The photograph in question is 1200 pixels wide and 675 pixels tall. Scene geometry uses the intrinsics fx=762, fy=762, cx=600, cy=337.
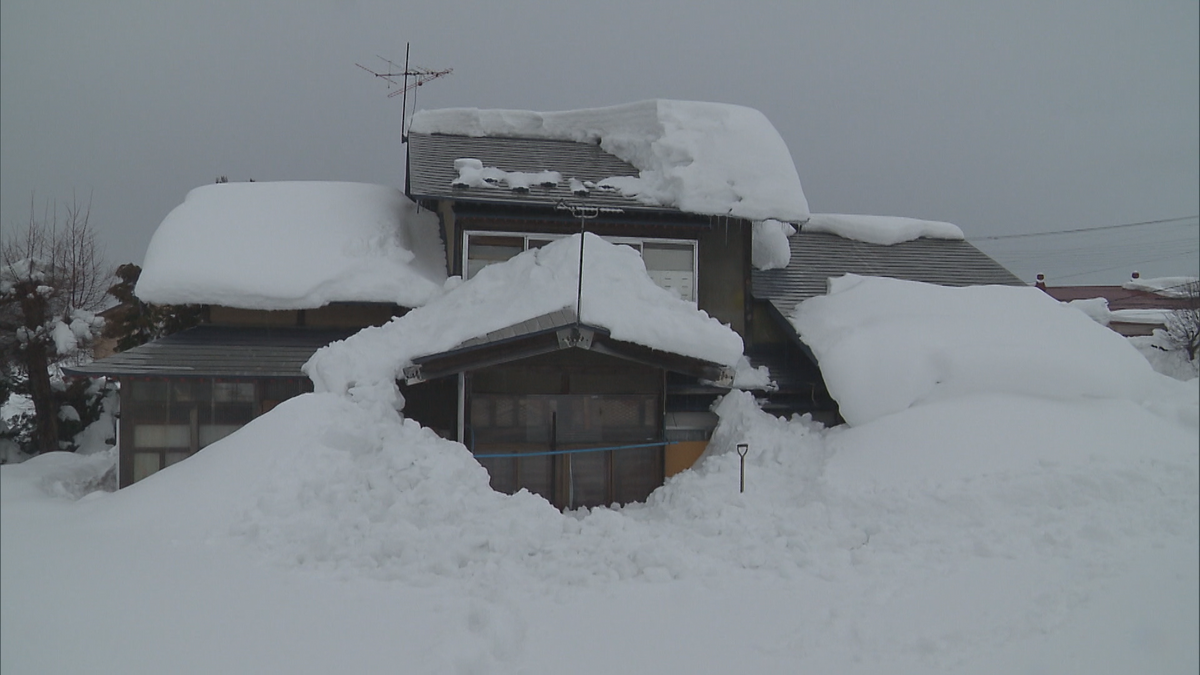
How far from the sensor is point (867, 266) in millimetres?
13977

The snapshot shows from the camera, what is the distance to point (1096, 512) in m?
6.54

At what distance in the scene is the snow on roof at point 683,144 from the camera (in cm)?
1171

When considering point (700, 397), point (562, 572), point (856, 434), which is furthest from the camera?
point (700, 397)

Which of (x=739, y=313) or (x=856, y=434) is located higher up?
(x=739, y=313)

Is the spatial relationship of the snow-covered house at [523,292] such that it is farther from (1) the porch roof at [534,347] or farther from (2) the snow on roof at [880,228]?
(2) the snow on roof at [880,228]

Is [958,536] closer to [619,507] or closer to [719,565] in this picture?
[719,565]

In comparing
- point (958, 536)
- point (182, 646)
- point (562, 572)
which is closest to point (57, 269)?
point (182, 646)

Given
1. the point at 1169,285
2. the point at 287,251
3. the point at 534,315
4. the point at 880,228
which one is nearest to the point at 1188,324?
the point at 1169,285

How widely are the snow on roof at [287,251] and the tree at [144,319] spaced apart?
0.34 meters

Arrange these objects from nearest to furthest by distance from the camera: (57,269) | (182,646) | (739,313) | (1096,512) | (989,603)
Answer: (182,646) → (57,269) → (989,603) → (1096,512) → (739,313)

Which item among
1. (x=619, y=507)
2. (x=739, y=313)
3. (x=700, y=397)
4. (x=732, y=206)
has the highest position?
(x=732, y=206)

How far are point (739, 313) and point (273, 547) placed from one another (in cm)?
835

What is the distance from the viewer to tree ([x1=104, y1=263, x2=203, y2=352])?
9.94m

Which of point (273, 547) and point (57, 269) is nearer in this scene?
point (57, 269)
